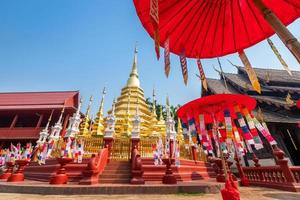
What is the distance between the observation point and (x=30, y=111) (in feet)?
77.2

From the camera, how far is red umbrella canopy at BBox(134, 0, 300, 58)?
7.93ft

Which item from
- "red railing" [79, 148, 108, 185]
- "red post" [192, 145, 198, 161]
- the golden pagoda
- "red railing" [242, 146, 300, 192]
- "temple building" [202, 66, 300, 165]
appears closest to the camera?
"red railing" [242, 146, 300, 192]

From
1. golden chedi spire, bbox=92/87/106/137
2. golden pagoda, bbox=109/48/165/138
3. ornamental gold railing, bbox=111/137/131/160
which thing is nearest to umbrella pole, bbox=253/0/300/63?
ornamental gold railing, bbox=111/137/131/160

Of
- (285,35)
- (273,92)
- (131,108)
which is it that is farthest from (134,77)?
(285,35)

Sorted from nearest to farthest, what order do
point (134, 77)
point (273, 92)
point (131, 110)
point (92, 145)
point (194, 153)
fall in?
point (92, 145), point (194, 153), point (131, 110), point (273, 92), point (134, 77)

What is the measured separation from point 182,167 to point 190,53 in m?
7.88

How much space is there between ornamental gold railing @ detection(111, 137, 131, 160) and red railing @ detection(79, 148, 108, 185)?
4.29 feet

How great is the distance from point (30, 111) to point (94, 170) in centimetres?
1992

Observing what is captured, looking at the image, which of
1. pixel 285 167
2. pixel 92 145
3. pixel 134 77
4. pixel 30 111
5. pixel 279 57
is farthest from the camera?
pixel 30 111

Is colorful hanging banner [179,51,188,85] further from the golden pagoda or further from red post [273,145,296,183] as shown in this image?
the golden pagoda

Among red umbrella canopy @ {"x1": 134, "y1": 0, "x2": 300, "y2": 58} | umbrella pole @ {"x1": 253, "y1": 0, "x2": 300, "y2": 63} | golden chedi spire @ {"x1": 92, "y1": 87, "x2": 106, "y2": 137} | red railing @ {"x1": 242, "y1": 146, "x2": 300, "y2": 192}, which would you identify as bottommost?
red railing @ {"x1": 242, "y1": 146, "x2": 300, "y2": 192}

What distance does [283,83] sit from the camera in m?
18.7

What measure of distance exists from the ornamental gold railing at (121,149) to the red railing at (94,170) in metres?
1.31

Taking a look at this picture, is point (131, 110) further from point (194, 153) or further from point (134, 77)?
point (194, 153)
